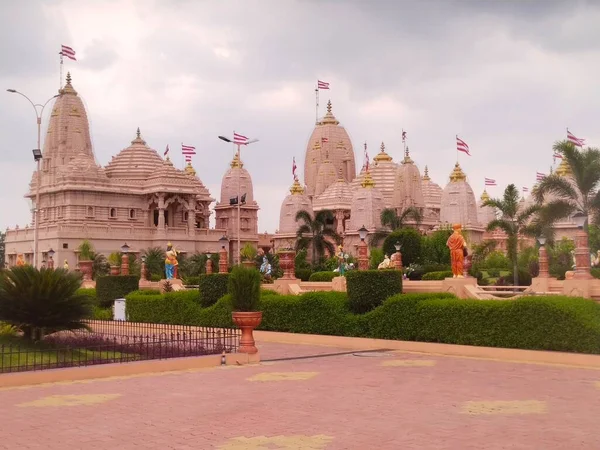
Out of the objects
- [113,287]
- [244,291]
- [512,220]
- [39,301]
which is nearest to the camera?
[39,301]

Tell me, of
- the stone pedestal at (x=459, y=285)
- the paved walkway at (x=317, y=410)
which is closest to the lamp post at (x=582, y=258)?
the stone pedestal at (x=459, y=285)

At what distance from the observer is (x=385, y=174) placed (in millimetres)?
86188

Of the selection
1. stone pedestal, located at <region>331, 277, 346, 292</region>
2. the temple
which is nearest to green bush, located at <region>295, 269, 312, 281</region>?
the temple

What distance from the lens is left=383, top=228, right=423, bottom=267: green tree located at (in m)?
54.6

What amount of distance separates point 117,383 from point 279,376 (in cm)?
333

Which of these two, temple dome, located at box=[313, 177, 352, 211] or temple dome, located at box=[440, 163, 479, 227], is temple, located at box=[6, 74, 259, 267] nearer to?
temple dome, located at box=[313, 177, 352, 211]

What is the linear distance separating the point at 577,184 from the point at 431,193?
203 ft

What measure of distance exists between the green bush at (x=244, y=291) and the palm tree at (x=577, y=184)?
17770mm

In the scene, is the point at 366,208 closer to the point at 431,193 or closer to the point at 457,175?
the point at 457,175

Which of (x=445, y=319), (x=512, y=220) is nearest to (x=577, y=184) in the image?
(x=512, y=220)

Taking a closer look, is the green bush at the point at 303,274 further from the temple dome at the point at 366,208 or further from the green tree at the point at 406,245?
the temple dome at the point at 366,208

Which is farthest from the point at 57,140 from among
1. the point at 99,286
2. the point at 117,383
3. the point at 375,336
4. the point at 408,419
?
the point at 408,419

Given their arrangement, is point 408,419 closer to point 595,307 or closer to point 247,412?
point 247,412

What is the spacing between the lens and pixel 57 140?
74750mm
